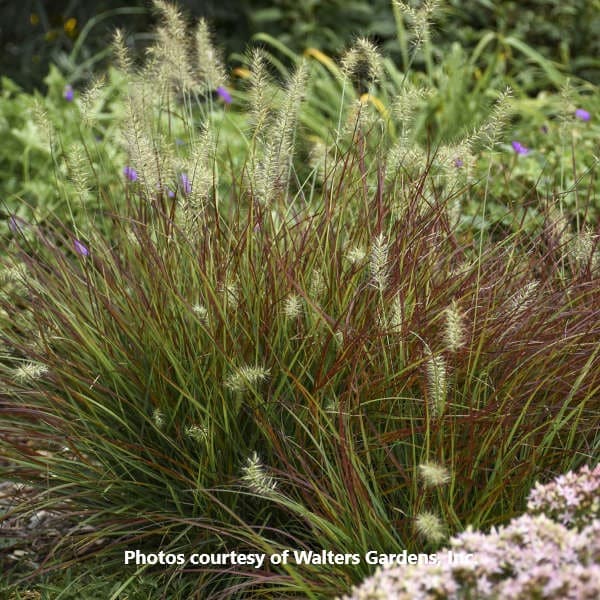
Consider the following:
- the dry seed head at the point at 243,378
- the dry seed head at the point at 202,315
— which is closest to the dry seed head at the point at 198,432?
the dry seed head at the point at 243,378

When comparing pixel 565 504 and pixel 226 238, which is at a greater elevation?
pixel 226 238

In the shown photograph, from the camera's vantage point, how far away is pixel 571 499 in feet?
5.81

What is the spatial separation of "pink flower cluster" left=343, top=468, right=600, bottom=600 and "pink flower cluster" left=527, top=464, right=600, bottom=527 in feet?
0.12

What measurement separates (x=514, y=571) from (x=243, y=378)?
862 mm

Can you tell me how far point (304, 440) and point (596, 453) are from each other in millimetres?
776

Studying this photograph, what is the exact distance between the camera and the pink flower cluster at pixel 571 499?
1.76 metres

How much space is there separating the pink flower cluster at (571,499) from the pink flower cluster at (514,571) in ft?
0.12

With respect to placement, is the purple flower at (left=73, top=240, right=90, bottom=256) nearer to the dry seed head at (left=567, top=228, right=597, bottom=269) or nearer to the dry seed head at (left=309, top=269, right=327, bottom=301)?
the dry seed head at (left=309, top=269, right=327, bottom=301)

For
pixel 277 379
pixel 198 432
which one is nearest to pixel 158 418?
pixel 198 432

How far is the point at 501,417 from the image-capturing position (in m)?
2.12

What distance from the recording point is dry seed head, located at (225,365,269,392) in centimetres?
216

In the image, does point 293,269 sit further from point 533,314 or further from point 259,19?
point 259,19

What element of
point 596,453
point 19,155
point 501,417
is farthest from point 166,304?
point 19,155

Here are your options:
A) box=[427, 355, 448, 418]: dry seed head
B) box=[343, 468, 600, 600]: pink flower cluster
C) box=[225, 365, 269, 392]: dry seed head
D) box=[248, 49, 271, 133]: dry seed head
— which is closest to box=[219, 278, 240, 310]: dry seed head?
box=[225, 365, 269, 392]: dry seed head
